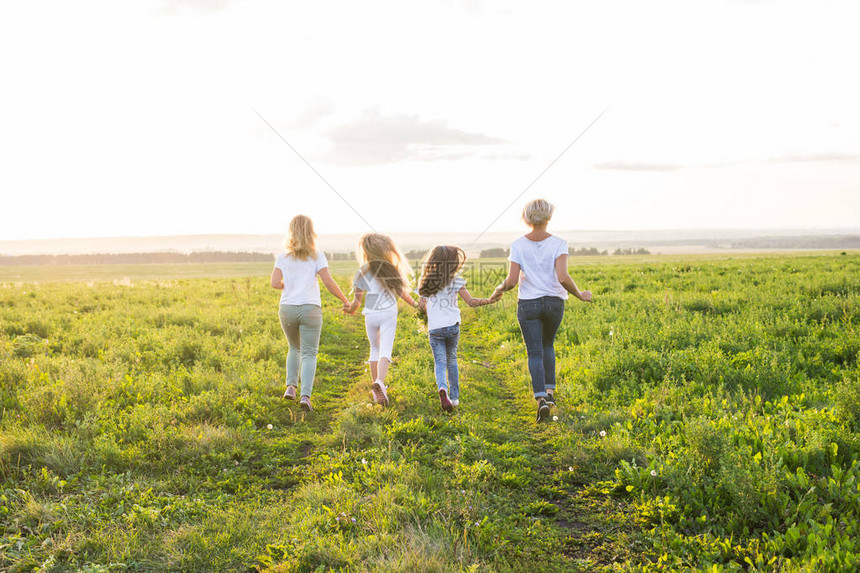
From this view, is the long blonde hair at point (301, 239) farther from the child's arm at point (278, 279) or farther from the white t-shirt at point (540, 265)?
the white t-shirt at point (540, 265)

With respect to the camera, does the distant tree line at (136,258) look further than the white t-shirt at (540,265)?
Yes

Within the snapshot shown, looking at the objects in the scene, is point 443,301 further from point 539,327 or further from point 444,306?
point 539,327

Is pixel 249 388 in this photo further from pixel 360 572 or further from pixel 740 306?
pixel 740 306

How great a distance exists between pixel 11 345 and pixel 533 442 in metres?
11.2

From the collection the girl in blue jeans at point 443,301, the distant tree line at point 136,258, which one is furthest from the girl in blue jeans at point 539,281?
the distant tree line at point 136,258

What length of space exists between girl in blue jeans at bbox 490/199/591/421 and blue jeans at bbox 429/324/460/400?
Result: 3.76 feet

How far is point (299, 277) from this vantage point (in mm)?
7820

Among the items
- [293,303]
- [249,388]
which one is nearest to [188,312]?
[249,388]

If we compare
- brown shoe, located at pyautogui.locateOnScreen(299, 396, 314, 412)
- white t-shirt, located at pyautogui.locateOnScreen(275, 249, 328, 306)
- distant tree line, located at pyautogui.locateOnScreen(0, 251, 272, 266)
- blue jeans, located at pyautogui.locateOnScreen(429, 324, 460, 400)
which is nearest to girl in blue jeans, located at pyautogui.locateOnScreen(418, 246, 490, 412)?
blue jeans, located at pyautogui.locateOnScreen(429, 324, 460, 400)

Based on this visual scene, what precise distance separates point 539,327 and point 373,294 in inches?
104

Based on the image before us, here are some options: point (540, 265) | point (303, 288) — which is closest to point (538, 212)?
point (540, 265)

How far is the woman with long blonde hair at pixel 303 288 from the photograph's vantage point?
25.6 ft

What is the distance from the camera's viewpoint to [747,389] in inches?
285

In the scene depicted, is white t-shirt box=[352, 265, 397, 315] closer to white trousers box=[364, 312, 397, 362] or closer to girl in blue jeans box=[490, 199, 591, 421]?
white trousers box=[364, 312, 397, 362]
